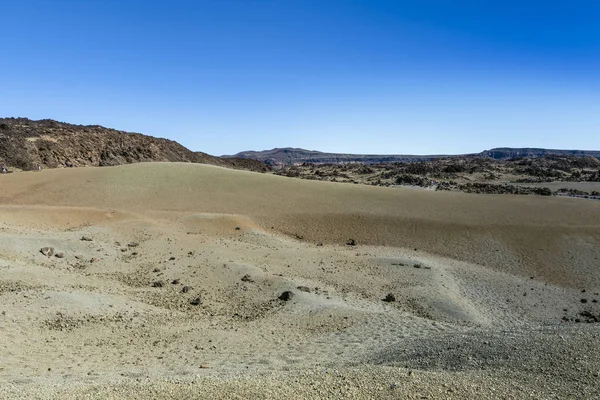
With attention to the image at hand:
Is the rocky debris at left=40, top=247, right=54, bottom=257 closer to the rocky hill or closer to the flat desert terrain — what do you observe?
the flat desert terrain

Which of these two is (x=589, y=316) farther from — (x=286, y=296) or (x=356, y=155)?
(x=356, y=155)

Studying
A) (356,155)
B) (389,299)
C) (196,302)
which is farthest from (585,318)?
(356,155)

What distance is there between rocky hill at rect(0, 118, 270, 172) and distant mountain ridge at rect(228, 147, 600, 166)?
290 ft

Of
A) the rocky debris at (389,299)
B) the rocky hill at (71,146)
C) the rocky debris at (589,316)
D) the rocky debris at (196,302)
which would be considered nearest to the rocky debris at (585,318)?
the rocky debris at (589,316)

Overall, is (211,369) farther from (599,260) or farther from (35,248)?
(599,260)

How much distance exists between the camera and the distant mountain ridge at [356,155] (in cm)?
13800

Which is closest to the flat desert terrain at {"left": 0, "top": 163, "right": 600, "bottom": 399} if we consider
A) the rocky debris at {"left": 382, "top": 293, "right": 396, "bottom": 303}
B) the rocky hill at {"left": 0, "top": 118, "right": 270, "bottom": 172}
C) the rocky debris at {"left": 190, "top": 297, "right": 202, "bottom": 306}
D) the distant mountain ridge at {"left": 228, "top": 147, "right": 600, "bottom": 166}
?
the rocky debris at {"left": 382, "top": 293, "right": 396, "bottom": 303}

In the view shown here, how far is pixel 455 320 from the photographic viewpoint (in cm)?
1063

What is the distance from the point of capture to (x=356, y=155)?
17262 cm

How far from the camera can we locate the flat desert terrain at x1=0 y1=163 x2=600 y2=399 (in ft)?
19.5

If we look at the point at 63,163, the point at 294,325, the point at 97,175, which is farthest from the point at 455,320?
the point at 63,163

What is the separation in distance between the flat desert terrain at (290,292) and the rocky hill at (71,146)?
26.9 ft

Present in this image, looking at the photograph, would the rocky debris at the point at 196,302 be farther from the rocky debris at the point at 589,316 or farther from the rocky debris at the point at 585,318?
the rocky debris at the point at 589,316

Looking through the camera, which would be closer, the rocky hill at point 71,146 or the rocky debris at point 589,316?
the rocky debris at point 589,316
